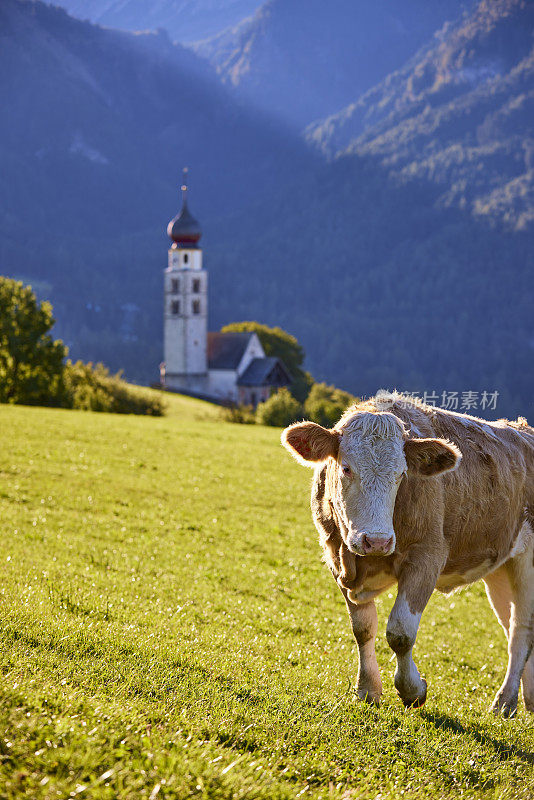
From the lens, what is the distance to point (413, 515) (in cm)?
650

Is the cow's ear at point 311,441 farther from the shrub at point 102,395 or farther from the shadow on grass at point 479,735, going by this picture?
the shrub at point 102,395

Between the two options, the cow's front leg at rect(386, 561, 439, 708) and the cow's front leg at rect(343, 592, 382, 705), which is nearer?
the cow's front leg at rect(386, 561, 439, 708)

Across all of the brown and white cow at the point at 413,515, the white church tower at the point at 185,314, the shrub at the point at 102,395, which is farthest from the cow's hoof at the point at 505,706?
the white church tower at the point at 185,314

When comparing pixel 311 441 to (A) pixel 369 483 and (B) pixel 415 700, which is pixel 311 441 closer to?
(A) pixel 369 483

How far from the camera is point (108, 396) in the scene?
48594 mm

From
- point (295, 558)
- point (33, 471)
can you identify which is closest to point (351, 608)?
point (295, 558)

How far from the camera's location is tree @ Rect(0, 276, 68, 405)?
47.4m

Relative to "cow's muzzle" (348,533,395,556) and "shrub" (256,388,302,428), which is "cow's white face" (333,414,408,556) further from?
"shrub" (256,388,302,428)

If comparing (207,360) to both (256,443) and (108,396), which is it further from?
(256,443)

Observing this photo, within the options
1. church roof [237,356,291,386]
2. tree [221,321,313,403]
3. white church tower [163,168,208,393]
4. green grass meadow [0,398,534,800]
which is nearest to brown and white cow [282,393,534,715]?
green grass meadow [0,398,534,800]

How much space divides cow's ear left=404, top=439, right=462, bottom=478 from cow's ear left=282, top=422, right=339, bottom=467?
64 cm

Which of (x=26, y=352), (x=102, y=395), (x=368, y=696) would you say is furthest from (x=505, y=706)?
(x=26, y=352)

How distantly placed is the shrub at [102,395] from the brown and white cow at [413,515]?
4126cm

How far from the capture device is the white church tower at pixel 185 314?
122m
